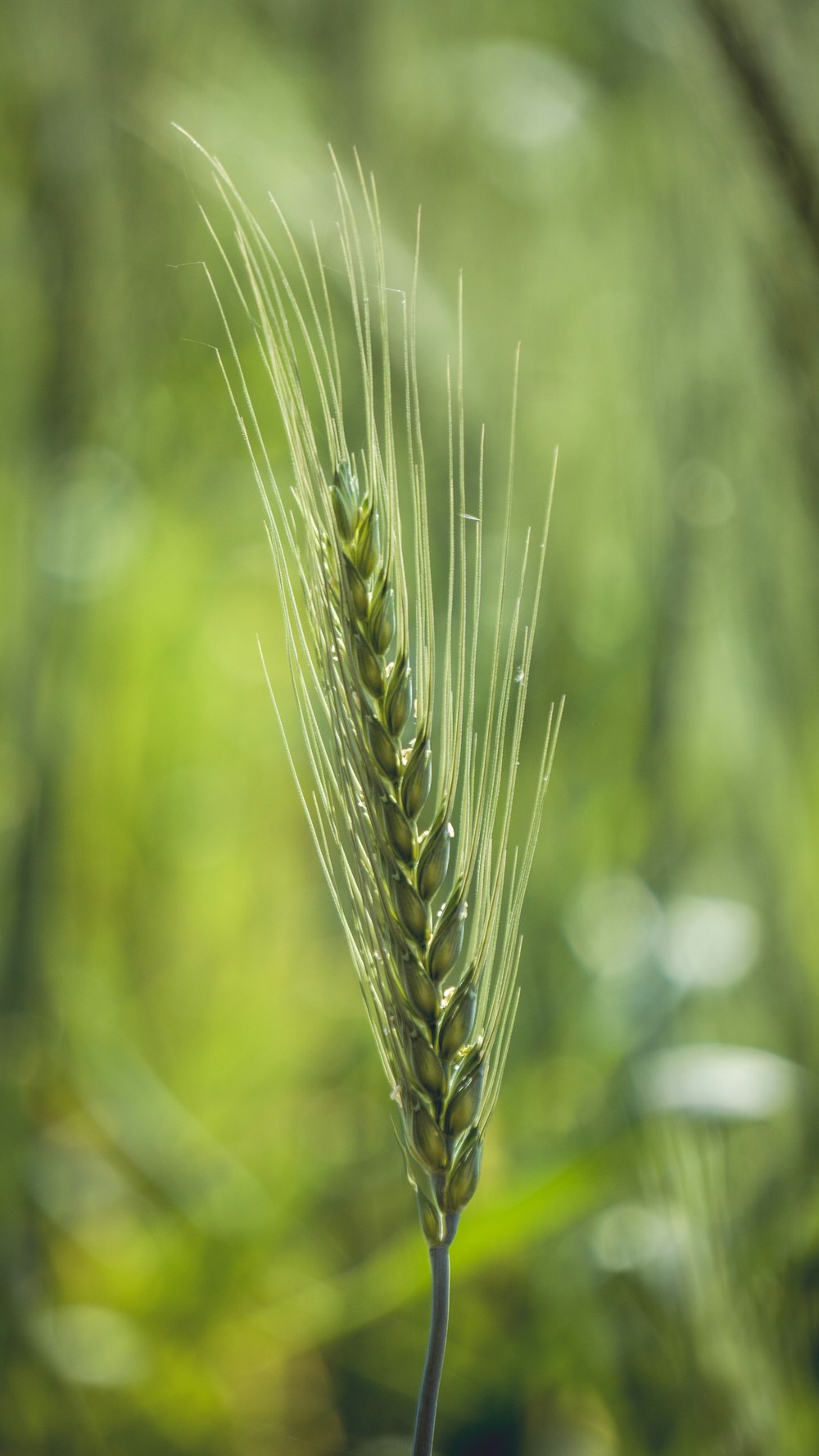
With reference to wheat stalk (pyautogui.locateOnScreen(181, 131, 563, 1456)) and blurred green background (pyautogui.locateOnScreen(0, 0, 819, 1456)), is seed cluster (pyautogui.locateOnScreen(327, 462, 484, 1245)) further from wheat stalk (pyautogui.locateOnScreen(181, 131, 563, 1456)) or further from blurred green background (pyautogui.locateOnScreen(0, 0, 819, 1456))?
blurred green background (pyautogui.locateOnScreen(0, 0, 819, 1456))

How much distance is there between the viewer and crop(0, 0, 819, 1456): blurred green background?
1.42ft

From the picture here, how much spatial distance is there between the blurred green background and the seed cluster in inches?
9.5

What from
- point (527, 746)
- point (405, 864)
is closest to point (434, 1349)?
point (405, 864)

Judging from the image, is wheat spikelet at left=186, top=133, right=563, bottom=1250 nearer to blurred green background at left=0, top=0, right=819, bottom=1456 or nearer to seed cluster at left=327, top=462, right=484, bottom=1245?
seed cluster at left=327, top=462, right=484, bottom=1245

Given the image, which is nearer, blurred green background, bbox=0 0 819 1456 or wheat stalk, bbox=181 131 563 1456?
wheat stalk, bbox=181 131 563 1456

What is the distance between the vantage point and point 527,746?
1.89 ft

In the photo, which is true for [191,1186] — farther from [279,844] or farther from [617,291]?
[617,291]

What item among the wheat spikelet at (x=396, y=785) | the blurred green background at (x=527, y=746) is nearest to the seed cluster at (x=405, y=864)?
the wheat spikelet at (x=396, y=785)

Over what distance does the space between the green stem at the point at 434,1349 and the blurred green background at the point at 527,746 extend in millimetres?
239

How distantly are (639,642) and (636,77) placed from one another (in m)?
0.29

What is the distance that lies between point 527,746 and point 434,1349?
1.41ft

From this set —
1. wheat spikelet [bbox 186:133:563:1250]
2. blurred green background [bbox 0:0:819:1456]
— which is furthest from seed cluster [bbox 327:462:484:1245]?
blurred green background [bbox 0:0:819:1456]

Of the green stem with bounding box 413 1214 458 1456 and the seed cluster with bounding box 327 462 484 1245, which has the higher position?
the seed cluster with bounding box 327 462 484 1245

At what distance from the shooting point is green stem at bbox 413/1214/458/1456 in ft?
0.52
